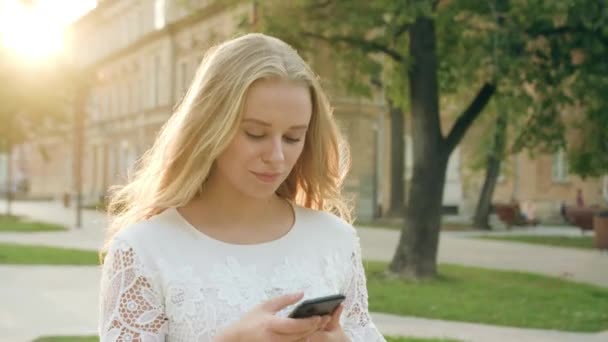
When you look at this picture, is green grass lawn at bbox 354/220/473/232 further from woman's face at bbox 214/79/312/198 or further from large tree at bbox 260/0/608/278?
woman's face at bbox 214/79/312/198

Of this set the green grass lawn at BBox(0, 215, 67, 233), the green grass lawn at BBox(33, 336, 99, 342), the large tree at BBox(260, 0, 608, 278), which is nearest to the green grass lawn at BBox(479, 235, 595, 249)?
the large tree at BBox(260, 0, 608, 278)

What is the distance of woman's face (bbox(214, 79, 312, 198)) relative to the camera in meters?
2.29

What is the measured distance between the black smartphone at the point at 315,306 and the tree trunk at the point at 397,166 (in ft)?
95.0

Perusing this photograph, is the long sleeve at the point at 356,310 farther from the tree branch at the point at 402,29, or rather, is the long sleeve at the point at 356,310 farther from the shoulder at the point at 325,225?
the tree branch at the point at 402,29

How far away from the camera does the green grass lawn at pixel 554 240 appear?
70.1 ft

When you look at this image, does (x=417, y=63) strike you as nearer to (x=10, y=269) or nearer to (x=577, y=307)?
(x=577, y=307)

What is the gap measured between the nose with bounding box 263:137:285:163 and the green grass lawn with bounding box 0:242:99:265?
527 inches

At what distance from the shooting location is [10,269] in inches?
547

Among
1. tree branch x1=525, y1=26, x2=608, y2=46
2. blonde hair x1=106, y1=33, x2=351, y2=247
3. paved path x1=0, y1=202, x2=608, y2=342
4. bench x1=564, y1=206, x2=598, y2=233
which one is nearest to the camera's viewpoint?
blonde hair x1=106, y1=33, x2=351, y2=247

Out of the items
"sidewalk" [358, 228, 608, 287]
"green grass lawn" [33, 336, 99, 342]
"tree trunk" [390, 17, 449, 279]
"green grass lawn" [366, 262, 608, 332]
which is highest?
"tree trunk" [390, 17, 449, 279]

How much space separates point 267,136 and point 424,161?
10.8 m

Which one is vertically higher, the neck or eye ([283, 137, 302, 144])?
eye ([283, 137, 302, 144])

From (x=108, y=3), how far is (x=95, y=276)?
46940mm

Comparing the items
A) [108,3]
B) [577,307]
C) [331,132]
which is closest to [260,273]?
[331,132]
